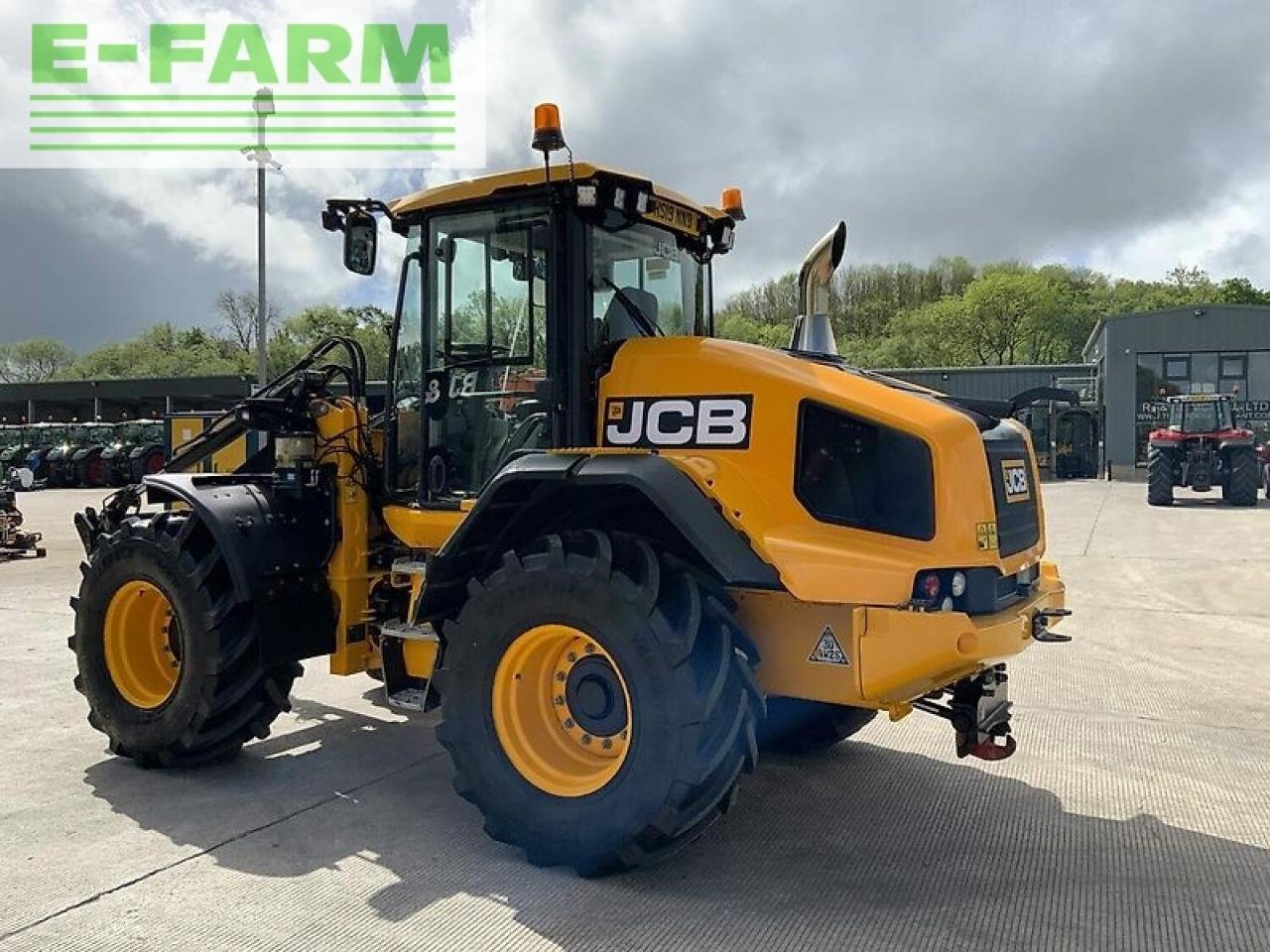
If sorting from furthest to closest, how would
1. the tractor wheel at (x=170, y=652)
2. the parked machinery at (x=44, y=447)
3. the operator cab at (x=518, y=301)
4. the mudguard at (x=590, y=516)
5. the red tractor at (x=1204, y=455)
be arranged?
the parked machinery at (x=44, y=447)
the red tractor at (x=1204, y=455)
the tractor wheel at (x=170, y=652)
the operator cab at (x=518, y=301)
the mudguard at (x=590, y=516)

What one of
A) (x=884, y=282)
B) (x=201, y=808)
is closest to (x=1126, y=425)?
(x=884, y=282)

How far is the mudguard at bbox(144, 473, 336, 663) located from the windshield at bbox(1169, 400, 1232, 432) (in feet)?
70.3

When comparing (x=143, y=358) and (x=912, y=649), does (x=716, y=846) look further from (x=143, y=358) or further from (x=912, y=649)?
(x=143, y=358)

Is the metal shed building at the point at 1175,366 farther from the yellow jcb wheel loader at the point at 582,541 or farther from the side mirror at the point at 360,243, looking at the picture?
the side mirror at the point at 360,243

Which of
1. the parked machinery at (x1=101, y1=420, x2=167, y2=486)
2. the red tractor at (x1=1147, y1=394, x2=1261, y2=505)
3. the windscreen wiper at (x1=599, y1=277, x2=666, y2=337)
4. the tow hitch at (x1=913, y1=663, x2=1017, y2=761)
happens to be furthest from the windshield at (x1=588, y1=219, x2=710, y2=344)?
the parked machinery at (x1=101, y1=420, x2=167, y2=486)

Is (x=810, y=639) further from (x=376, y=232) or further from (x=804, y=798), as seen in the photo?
(x=376, y=232)

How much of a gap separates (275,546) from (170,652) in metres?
0.94

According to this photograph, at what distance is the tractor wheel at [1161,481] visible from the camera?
21.3m

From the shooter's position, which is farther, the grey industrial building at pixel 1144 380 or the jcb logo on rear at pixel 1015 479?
the grey industrial building at pixel 1144 380

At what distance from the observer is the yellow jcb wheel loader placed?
3746 millimetres

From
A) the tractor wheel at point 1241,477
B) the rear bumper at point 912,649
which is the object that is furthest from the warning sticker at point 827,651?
the tractor wheel at point 1241,477

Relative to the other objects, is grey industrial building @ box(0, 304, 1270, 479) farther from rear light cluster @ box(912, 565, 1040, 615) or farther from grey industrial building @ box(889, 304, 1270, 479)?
rear light cluster @ box(912, 565, 1040, 615)

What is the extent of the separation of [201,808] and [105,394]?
51.0 m

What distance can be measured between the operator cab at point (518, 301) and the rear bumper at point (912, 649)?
4.66 ft
